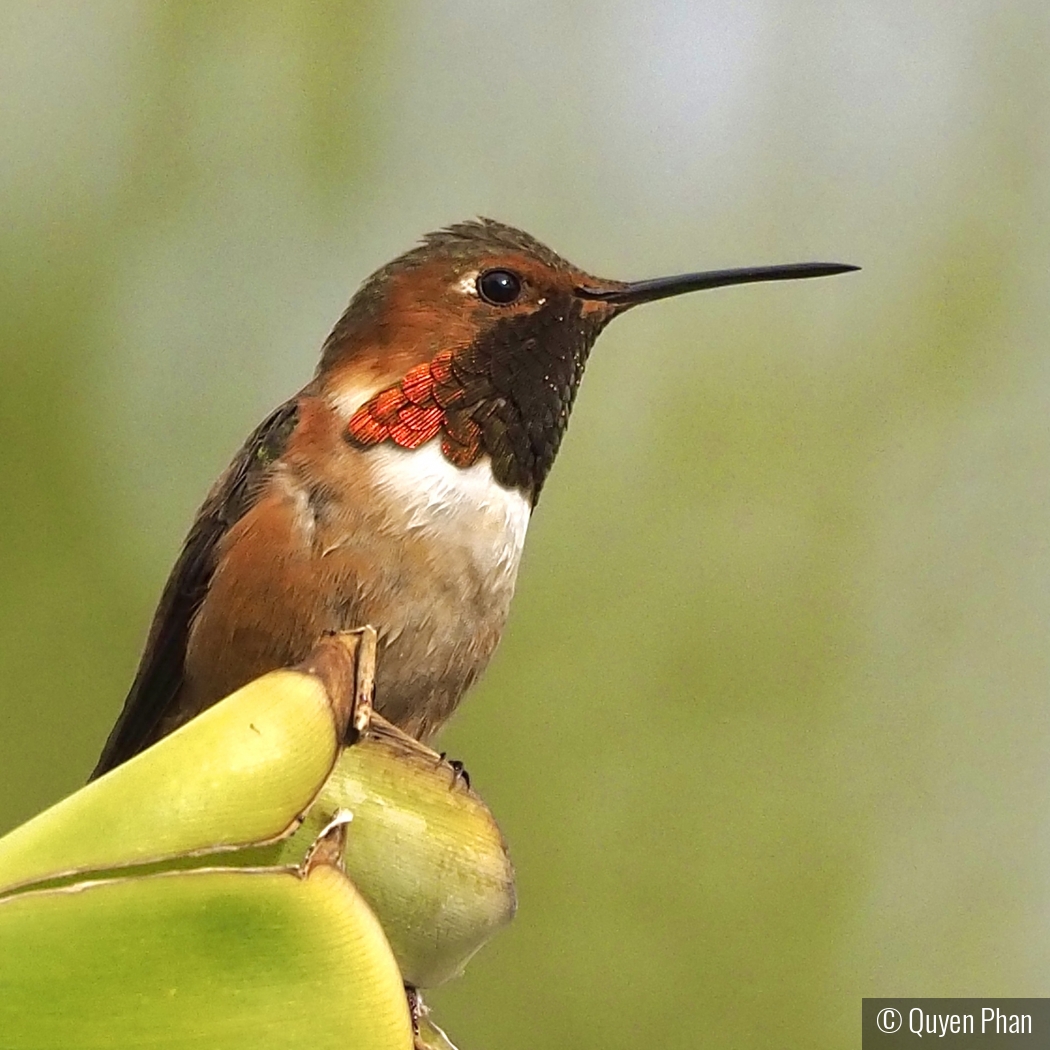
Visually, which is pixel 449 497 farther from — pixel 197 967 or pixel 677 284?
pixel 197 967

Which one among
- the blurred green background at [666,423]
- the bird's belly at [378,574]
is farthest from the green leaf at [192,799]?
the blurred green background at [666,423]

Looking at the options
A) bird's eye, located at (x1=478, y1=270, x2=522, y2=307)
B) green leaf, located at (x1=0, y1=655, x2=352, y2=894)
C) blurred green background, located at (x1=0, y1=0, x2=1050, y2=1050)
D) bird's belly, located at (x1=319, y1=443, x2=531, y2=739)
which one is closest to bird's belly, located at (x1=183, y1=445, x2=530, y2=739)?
bird's belly, located at (x1=319, y1=443, x2=531, y2=739)

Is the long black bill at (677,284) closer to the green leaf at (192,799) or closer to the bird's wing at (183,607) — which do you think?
the bird's wing at (183,607)

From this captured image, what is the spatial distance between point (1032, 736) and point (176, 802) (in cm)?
132

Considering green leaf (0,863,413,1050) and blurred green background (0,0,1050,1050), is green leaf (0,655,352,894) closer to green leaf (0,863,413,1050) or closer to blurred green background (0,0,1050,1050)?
green leaf (0,863,413,1050)

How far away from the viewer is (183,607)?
0.80 m

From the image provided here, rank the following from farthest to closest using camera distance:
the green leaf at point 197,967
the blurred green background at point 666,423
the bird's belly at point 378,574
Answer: the blurred green background at point 666,423
the bird's belly at point 378,574
the green leaf at point 197,967

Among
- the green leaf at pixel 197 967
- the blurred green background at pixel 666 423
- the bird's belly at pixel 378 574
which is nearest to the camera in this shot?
the green leaf at pixel 197 967

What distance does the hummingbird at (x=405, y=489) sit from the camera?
70 cm

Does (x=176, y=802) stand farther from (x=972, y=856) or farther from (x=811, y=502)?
(x=972, y=856)

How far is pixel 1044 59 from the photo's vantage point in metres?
1.37

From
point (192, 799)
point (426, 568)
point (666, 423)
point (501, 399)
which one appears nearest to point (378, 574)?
point (426, 568)

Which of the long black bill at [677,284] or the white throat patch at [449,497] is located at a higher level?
the long black bill at [677,284]

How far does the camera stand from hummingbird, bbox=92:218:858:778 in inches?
27.4
